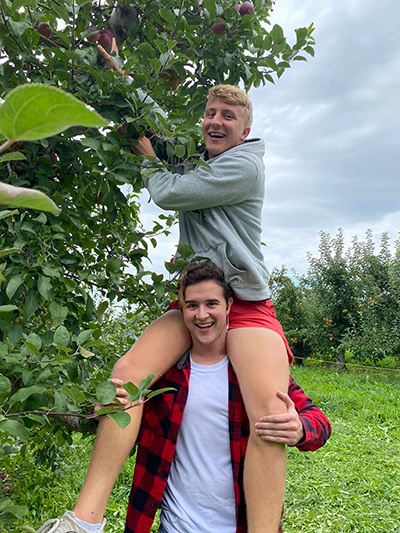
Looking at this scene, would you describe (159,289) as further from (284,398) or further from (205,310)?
(284,398)

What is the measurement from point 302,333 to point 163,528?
379 inches

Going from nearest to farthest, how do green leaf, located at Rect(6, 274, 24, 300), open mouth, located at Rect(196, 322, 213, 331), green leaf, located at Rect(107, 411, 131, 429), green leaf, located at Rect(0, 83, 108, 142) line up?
green leaf, located at Rect(0, 83, 108, 142) → green leaf, located at Rect(107, 411, 131, 429) → green leaf, located at Rect(6, 274, 24, 300) → open mouth, located at Rect(196, 322, 213, 331)

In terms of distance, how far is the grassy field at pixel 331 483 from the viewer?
2928 mm

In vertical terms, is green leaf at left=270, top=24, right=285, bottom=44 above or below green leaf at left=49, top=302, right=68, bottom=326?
above

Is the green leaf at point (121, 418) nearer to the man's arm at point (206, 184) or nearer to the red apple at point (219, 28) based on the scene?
the man's arm at point (206, 184)

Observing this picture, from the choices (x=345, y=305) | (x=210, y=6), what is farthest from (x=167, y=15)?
(x=345, y=305)

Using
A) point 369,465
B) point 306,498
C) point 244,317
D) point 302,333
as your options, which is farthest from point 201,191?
point 302,333

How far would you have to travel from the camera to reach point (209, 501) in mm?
1661

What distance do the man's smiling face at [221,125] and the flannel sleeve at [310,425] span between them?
1.03 m

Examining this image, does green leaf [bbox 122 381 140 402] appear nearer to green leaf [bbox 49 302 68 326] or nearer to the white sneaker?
green leaf [bbox 49 302 68 326]

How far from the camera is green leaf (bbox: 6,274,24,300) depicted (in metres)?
1.20

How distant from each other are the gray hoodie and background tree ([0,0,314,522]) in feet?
0.36

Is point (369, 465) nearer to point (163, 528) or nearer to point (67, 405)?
point (163, 528)

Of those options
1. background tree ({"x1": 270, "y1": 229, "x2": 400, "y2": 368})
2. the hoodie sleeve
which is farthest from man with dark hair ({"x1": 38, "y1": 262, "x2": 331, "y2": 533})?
background tree ({"x1": 270, "y1": 229, "x2": 400, "y2": 368})
